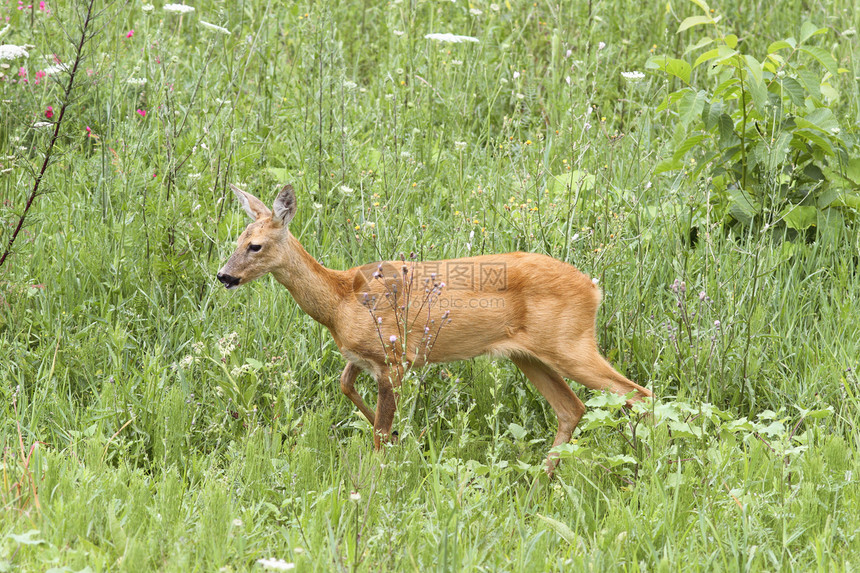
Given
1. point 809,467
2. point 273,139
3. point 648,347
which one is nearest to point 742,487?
point 809,467

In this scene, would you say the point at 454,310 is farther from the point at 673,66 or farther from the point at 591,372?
the point at 673,66

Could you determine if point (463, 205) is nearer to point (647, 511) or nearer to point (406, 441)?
point (406, 441)

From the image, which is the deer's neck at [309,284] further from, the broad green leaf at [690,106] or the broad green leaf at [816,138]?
the broad green leaf at [816,138]

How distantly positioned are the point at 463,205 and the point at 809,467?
2.74 m

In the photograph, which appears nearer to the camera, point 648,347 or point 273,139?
point 648,347

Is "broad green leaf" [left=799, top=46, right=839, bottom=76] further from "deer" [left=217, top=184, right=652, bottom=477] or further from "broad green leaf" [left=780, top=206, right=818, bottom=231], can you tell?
"deer" [left=217, top=184, right=652, bottom=477]

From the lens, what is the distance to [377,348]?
14.1 feet

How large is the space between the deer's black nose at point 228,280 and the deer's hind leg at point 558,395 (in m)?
1.47

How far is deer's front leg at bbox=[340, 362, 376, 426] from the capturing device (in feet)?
14.8

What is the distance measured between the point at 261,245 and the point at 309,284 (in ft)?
1.02

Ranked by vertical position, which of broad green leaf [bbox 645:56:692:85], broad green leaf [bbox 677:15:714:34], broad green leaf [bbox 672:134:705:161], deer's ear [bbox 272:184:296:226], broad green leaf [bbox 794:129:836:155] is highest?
broad green leaf [bbox 677:15:714:34]

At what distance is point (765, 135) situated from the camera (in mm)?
5121

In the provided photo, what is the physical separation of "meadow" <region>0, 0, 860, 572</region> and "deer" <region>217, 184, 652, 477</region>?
236mm

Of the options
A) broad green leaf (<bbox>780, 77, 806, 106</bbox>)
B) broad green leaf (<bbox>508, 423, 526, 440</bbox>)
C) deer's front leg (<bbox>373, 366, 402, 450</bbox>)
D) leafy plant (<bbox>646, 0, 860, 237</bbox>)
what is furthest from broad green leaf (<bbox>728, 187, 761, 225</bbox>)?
deer's front leg (<bbox>373, 366, 402, 450</bbox>)
